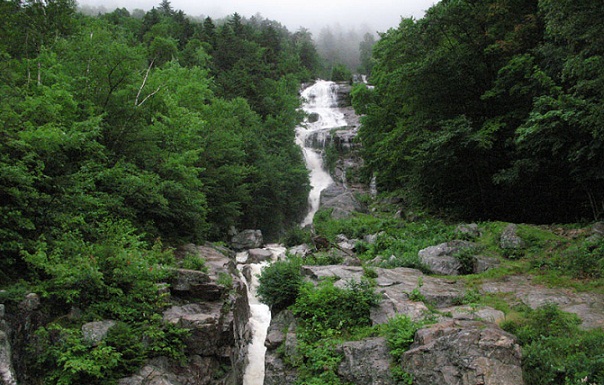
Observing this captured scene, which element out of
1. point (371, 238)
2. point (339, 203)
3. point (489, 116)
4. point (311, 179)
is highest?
point (489, 116)

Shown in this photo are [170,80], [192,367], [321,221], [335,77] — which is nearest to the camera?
[192,367]

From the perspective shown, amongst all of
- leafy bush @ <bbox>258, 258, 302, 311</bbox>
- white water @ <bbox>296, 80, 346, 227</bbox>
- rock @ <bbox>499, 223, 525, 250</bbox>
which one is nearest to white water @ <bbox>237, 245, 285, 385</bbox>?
leafy bush @ <bbox>258, 258, 302, 311</bbox>

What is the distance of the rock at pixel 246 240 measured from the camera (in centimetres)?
2170

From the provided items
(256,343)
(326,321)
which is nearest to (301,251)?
(256,343)

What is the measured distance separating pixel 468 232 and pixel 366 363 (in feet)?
25.6

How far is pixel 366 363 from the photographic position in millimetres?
6414

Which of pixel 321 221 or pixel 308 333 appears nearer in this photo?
pixel 308 333

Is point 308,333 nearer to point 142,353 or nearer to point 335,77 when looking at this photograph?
point 142,353

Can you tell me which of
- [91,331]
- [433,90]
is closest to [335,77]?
[433,90]

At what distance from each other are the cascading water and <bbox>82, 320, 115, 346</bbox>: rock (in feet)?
11.4

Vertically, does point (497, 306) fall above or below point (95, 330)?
above

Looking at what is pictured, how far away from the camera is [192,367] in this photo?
8125mm

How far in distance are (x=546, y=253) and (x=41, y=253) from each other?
482 inches

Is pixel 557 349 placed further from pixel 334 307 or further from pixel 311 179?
pixel 311 179
